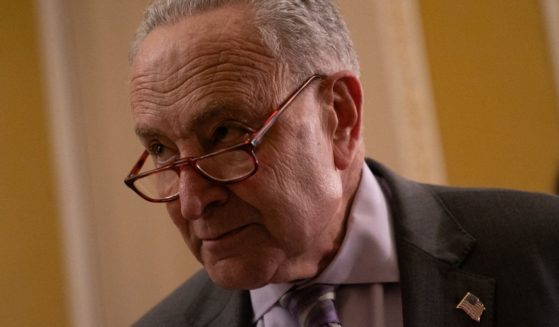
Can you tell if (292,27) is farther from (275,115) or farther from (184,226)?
(184,226)

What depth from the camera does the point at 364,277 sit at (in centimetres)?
142

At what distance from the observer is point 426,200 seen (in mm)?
1528

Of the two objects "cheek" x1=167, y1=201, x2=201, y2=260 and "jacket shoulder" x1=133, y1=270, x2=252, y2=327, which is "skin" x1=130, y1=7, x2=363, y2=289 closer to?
"cheek" x1=167, y1=201, x2=201, y2=260

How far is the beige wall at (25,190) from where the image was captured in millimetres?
2436

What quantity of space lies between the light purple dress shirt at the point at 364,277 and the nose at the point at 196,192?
32 centimetres

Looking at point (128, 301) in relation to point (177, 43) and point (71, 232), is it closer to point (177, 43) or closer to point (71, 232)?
point (71, 232)

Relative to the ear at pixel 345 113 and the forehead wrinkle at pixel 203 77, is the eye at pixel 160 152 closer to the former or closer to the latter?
the forehead wrinkle at pixel 203 77

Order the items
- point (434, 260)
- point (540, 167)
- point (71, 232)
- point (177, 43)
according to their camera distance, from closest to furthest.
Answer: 1. point (177, 43)
2. point (434, 260)
3. point (540, 167)
4. point (71, 232)

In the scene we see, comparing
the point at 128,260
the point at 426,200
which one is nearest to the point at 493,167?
the point at 426,200

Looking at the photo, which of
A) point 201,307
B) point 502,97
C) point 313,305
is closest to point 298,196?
point 313,305

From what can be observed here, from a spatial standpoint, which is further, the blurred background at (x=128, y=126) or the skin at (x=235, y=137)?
the blurred background at (x=128, y=126)

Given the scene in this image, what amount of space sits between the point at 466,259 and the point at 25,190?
166cm

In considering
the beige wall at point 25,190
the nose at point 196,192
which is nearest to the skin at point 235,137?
the nose at point 196,192

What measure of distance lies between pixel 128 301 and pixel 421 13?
57.7 inches
